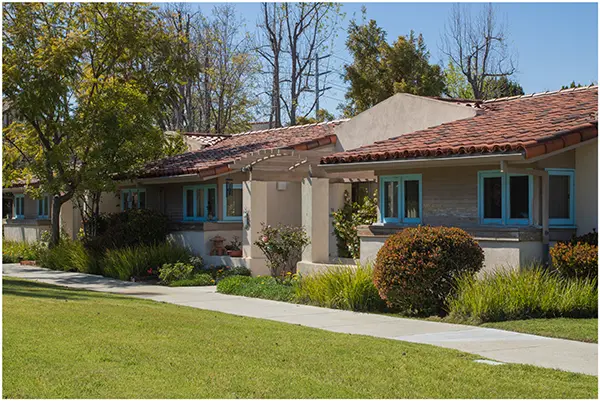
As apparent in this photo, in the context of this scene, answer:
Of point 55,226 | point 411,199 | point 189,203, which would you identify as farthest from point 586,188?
point 55,226

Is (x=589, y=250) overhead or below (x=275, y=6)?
below

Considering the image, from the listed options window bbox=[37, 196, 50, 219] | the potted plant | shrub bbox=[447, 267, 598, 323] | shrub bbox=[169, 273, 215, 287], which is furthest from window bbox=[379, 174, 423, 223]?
window bbox=[37, 196, 50, 219]

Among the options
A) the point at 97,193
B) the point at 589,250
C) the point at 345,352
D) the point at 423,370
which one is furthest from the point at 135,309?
the point at 97,193

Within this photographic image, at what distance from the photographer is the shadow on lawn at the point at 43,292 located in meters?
16.3

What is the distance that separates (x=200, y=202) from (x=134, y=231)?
2.22m

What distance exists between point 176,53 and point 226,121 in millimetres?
21956

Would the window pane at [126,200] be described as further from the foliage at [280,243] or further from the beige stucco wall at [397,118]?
the foliage at [280,243]

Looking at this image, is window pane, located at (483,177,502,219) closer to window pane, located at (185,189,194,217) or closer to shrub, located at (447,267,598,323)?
shrub, located at (447,267,598,323)

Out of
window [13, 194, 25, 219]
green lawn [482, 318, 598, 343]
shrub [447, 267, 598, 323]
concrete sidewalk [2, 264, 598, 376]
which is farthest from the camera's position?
window [13, 194, 25, 219]

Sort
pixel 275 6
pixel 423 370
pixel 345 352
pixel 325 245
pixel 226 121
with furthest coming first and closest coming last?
pixel 226 121
pixel 275 6
pixel 325 245
pixel 345 352
pixel 423 370

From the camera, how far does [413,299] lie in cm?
1461

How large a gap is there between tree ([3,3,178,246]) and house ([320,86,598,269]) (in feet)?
31.1

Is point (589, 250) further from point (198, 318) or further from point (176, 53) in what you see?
point (176, 53)

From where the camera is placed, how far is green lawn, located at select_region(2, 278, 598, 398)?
311 inches
